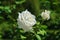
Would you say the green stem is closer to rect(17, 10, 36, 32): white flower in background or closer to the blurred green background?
the blurred green background

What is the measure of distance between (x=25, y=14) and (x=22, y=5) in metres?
1.92

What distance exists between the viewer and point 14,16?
3270 millimetres

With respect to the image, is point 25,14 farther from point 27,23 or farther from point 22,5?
point 22,5

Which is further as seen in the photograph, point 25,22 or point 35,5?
point 35,5

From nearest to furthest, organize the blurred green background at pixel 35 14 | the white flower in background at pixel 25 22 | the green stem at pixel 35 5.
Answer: the white flower in background at pixel 25 22 < the blurred green background at pixel 35 14 < the green stem at pixel 35 5

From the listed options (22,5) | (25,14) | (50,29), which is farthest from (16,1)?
(25,14)

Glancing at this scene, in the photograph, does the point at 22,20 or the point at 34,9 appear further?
the point at 34,9

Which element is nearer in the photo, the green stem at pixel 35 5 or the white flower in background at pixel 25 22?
the white flower in background at pixel 25 22

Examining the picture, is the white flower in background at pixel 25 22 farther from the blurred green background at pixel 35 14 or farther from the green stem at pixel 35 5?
the green stem at pixel 35 5

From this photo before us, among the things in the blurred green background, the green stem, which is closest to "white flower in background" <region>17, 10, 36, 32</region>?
the blurred green background

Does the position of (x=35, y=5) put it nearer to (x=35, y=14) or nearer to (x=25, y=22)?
(x=35, y=14)

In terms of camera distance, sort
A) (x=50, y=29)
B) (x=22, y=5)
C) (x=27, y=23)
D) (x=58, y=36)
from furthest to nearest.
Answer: (x=22, y=5) → (x=50, y=29) → (x=58, y=36) → (x=27, y=23)

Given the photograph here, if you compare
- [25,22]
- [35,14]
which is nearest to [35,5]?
[35,14]

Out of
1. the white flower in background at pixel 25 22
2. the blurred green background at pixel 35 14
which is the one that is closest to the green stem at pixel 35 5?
the blurred green background at pixel 35 14
